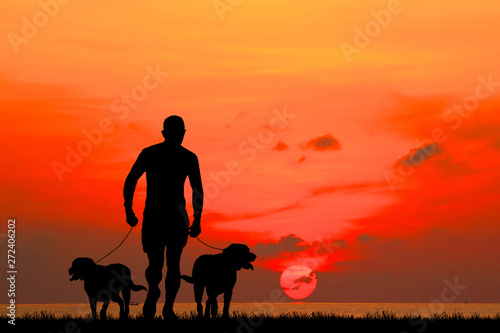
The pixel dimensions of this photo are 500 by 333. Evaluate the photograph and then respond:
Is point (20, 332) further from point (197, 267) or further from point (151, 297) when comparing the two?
point (197, 267)

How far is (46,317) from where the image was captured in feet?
48.0

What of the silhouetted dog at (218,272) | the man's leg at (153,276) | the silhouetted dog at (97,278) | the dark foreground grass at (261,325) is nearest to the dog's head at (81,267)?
the silhouetted dog at (97,278)

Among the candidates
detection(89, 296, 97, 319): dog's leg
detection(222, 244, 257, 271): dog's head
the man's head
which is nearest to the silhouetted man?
the man's head

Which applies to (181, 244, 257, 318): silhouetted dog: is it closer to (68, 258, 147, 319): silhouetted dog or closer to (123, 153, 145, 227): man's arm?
(68, 258, 147, 319): silhouetted dog

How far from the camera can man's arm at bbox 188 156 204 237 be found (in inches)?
544

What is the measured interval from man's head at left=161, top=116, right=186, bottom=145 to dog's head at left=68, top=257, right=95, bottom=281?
150 inches

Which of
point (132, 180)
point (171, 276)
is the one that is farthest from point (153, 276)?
point (132, 180)

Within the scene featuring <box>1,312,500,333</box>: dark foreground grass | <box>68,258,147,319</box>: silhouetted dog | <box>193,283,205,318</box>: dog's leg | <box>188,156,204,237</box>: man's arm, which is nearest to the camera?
<box>1,312,500,333</box>: dark foreground grass

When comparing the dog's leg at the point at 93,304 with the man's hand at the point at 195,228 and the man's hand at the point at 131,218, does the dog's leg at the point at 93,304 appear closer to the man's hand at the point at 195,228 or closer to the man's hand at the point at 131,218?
the man's hand at the point at 131,218

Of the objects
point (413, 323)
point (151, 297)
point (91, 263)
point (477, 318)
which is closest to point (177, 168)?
point (151, 297)

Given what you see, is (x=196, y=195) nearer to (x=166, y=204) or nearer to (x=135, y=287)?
(x=166, y=204)

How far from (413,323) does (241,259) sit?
4197mm

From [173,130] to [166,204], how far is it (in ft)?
4.40

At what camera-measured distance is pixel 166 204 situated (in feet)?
44.7
